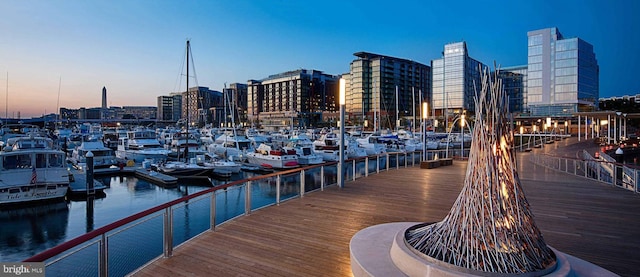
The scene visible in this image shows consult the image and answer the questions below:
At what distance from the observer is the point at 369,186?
1157 cm

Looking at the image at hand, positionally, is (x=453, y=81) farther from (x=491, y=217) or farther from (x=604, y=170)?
(x=491, y=217)

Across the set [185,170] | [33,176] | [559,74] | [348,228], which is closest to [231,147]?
[185,170]

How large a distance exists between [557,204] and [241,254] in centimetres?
827

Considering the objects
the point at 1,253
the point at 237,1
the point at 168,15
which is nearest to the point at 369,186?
the point at 1,253

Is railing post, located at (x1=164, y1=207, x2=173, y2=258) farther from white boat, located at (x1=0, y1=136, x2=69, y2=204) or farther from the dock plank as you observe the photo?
white boat, located at (x1=0, y1=136, x2=69, y2=204)

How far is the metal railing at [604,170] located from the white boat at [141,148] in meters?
31.7

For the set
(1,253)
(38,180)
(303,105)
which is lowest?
(1,253)

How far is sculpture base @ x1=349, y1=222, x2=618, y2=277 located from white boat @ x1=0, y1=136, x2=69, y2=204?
21.1 m

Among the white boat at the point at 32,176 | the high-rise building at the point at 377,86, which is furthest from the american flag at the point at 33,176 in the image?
the high-rise building at the point at 377,86

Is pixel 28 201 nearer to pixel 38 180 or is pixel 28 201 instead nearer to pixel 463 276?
pixel 38 180

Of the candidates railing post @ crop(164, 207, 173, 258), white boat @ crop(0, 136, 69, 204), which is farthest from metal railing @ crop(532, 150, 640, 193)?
white boat @ crop(0, 136, 69, 204)

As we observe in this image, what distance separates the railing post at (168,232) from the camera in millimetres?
5168

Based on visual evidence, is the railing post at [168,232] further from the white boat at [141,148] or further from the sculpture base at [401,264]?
the white boat at [141,148]

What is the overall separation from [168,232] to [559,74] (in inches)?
3907
